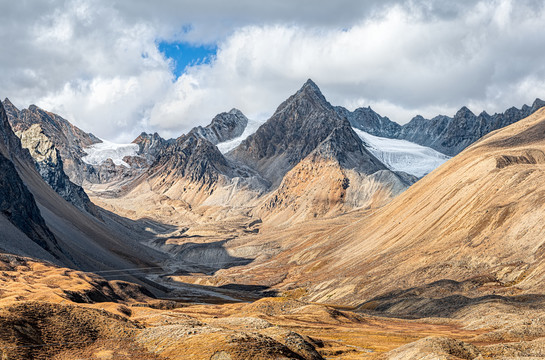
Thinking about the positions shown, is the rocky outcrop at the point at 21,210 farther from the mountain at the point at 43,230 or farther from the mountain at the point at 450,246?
the mountain at the point at 450,246

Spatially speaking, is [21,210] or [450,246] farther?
[21,210]

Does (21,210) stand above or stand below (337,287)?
above

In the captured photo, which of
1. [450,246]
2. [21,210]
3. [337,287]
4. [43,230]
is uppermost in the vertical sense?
[21,210]

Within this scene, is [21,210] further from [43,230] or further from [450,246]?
[450,246]

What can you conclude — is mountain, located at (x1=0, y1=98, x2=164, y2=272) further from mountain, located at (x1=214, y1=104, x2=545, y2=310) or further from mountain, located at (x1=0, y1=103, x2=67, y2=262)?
mountain, located at (x1=214, y1=104, x2=545, y2=310)

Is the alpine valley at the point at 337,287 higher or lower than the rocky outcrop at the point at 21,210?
lower

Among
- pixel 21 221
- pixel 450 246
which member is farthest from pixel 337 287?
pixel 21 221

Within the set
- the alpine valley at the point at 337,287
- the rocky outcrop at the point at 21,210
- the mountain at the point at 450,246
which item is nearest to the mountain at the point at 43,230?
the rocky outcrop at the point at 21,210

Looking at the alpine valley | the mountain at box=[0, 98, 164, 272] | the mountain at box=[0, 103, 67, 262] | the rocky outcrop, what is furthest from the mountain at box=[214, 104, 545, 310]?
the rocky outcrop

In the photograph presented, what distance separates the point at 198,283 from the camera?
188 metres

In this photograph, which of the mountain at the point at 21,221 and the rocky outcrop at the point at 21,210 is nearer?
the mountain at the point at 21,221

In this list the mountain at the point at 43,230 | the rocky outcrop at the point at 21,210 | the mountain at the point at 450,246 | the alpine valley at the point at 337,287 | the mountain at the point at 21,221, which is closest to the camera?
the alpine valley at the point at 337,287

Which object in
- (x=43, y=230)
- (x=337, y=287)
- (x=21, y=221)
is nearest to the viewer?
(x=337, y=287)

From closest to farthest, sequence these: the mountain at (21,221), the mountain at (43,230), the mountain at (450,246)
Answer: the mountain at (450,246)
the mountain at (21,221)
the mountain at (43,230)
